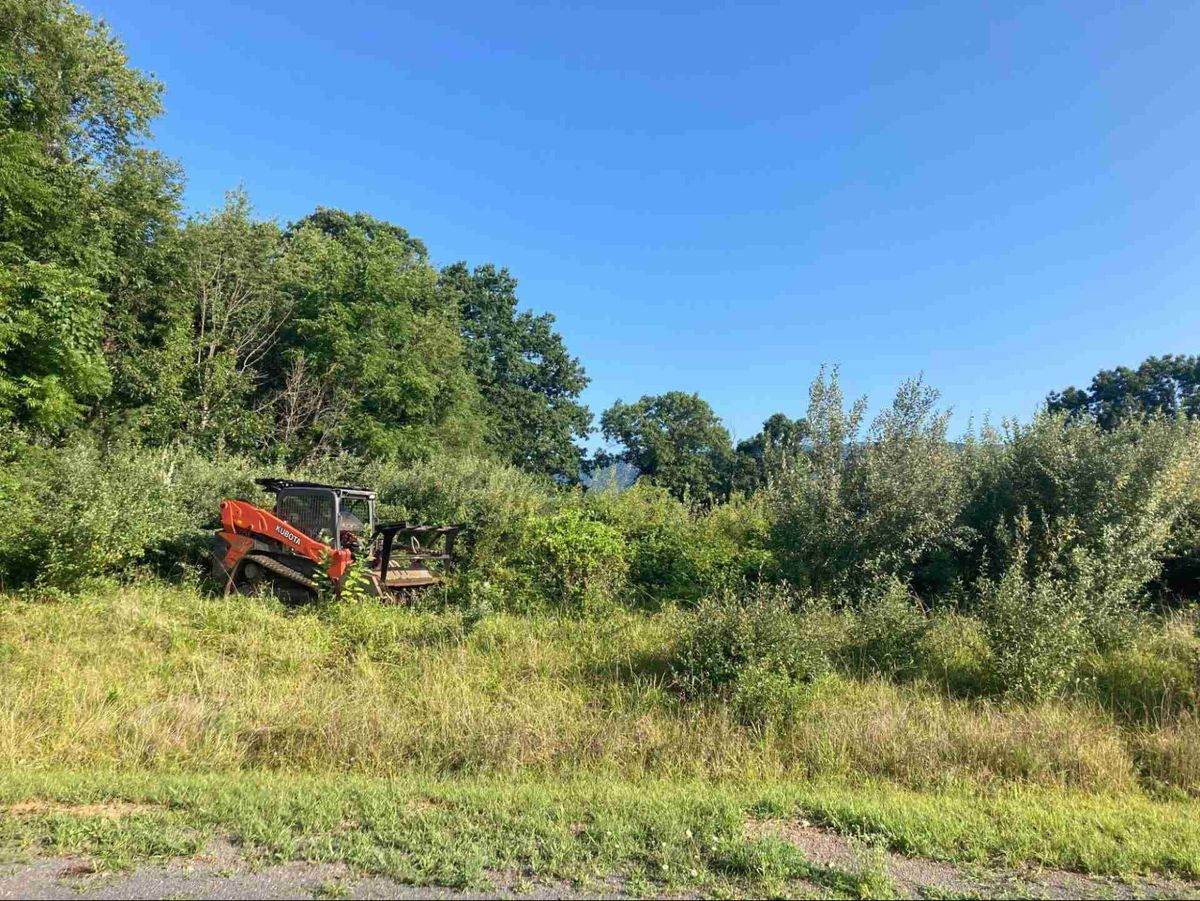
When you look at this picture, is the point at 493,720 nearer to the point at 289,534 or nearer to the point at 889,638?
the point at 889,638

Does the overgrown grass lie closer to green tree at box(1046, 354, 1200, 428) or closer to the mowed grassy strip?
the mowed grassy strip

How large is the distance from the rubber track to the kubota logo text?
527 millimetres

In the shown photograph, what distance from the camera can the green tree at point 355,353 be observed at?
91.7 feet

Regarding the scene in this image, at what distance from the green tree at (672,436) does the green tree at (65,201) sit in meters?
38.7

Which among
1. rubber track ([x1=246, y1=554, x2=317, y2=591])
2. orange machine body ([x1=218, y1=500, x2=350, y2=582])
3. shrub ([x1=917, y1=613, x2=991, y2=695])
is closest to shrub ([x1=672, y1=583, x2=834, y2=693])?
shrub ([x1=917, y1=613, x2=991, y2=695])

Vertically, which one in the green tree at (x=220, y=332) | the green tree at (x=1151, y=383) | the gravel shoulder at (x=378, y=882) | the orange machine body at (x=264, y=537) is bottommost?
the gravel shoulder at (x=378, y=882)

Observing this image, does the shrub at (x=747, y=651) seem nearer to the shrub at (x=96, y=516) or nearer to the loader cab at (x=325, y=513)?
the loader cab at (x=325, y=513)

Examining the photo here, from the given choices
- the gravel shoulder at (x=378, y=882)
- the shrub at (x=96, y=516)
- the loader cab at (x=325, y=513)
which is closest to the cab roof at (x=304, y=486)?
the loader cab at (x=325, y=513)

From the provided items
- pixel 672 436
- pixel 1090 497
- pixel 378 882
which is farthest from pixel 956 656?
pixel 672 436

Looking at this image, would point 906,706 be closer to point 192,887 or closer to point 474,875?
point 474,875

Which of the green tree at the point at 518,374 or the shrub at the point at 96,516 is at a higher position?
the green tree at the point at 518,374

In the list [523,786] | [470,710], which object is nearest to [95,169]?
[470,710]

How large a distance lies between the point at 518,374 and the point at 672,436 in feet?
57.3

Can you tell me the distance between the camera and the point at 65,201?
1925cm
